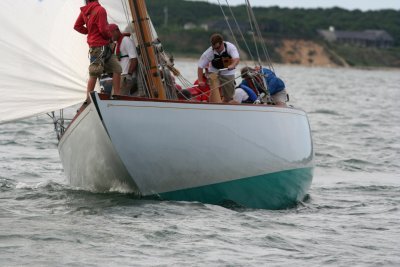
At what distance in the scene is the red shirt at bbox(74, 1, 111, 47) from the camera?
8.89 metres

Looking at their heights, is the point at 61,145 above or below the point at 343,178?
above

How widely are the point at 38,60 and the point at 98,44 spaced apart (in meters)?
0.61

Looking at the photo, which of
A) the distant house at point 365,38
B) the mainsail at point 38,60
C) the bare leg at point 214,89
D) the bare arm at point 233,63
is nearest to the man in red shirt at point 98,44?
the mainsail at point 38,60

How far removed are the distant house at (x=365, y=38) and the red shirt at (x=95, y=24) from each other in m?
117

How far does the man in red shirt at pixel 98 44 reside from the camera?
8.91 metres

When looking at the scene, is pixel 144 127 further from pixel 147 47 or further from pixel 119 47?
pixel 119 47

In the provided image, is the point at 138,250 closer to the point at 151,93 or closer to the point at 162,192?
the point at 162,192

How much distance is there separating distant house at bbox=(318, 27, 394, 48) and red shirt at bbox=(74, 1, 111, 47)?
385ft

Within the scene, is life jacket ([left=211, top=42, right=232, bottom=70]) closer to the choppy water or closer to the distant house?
the choppy water

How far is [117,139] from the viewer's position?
8.45 meters

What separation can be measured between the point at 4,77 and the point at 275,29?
105 meters

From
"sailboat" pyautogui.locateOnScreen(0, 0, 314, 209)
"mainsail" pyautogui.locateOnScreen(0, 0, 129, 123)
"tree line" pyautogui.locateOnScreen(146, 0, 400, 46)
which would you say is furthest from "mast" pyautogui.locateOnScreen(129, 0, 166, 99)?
"tree line" pyautogui.locateOnScreen(146, 0, 400, 46)

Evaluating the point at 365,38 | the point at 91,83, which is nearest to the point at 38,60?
the point at 91,83

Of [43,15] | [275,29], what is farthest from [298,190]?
[275,29]
